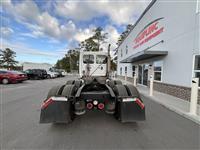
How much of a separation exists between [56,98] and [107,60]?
17.5 ft

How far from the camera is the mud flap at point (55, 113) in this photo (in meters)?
3.47

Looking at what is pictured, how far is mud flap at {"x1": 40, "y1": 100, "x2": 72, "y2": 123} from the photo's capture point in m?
3.47

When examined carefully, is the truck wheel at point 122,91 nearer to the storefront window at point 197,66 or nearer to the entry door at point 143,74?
the storefront window at point 197,66

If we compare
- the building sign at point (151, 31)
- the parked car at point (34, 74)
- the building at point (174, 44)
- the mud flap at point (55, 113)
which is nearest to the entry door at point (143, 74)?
the building at point (174, 44)

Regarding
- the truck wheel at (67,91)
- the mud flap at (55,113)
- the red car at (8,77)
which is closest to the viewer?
the mud flap at (55,113)

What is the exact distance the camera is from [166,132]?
366 cm

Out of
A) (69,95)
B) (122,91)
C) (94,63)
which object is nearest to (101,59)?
(94,63)

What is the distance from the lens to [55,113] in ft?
11.4

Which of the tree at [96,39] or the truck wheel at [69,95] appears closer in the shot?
the truck wheel at [69,95]

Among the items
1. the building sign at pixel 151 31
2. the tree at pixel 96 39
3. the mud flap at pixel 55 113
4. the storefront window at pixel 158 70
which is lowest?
the mud flap at pixel 55 113

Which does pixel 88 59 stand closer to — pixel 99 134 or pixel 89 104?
pixel 89 104

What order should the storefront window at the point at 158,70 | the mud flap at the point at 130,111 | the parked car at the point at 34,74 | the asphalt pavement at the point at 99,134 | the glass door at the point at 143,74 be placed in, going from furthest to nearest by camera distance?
1. the parked car at the point at 34,74
2. the glass door at the point at 143,74
3. the storefront window at the point at 158,70
4. the mud flap at the point at 130,111
5. the asphalt pavement at the point at 99,134

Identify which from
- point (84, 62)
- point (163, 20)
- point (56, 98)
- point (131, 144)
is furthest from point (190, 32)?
point (56, 98)

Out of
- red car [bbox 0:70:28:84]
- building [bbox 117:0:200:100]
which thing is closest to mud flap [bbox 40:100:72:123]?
building [bbox 117:0:200:100]
